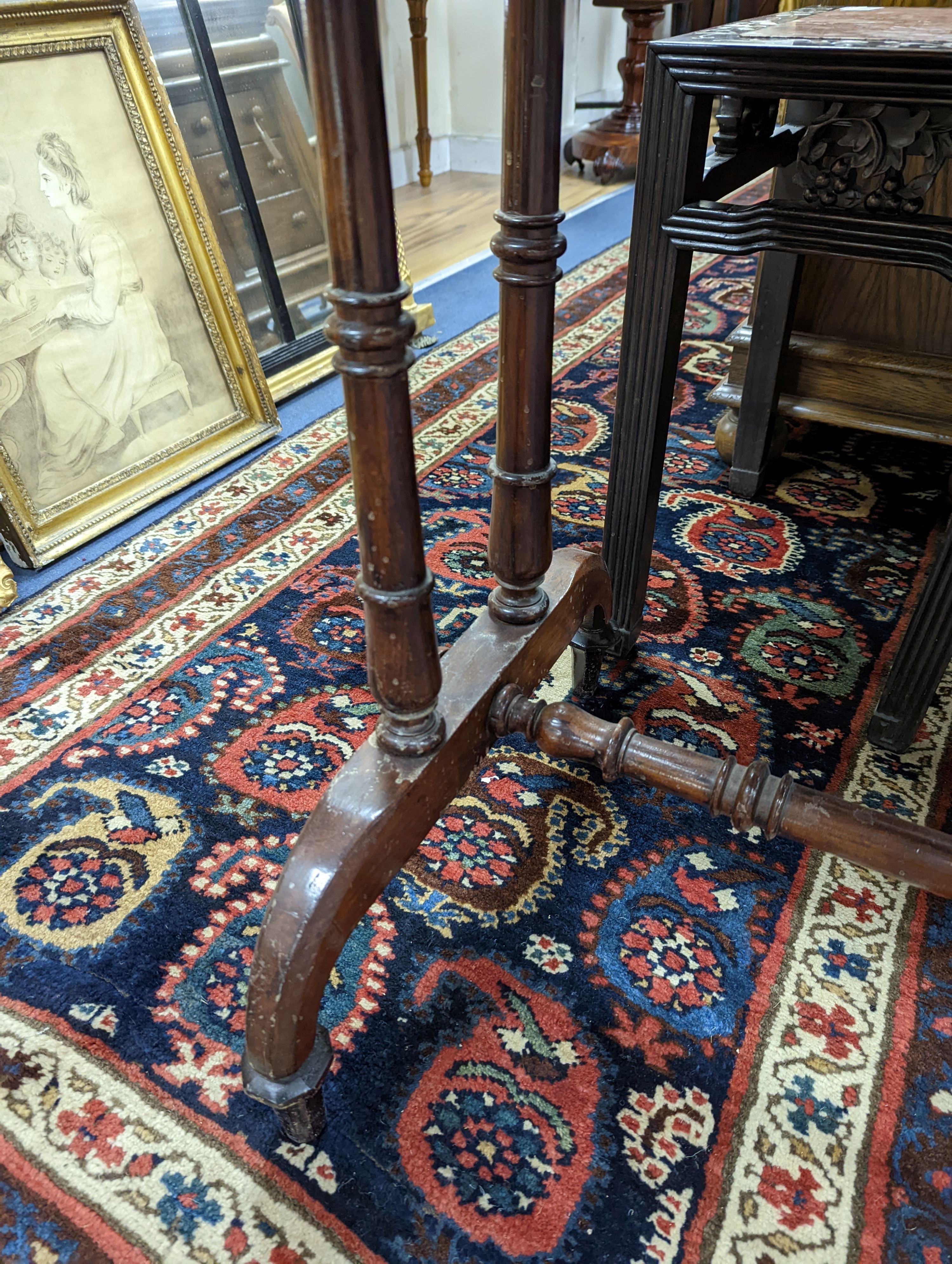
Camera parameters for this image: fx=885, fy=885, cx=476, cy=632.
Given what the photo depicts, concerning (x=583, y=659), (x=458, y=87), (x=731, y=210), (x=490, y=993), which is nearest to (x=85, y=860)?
(x=490, y=993)

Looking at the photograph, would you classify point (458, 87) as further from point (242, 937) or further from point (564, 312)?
point (242, 937)

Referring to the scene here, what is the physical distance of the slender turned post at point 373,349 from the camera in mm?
551

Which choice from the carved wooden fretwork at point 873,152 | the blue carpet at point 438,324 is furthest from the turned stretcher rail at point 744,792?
the carved wooden fretwork at point 873,152

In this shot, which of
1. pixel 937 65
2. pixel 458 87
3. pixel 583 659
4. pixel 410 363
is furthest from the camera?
pixel 458 87

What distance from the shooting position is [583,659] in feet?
4.06

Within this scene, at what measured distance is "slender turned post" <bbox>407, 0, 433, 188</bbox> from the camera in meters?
3.55

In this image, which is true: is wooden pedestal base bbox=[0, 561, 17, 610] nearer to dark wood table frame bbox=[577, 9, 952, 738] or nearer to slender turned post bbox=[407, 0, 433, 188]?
dark wood table frame bbox=[577, 9, 952, 738]

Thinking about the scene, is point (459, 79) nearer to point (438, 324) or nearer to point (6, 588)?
point (438, 324)

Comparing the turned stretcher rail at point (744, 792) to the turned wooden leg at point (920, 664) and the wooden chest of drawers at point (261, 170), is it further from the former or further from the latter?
the wooden chest of drawers at point (261, 170)

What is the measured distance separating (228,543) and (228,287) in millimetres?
639

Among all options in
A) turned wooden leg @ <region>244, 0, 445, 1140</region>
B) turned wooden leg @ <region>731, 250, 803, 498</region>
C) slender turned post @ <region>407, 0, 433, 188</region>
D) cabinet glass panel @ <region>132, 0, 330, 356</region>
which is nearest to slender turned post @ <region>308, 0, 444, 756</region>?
turned wooden leg @ <region>244, 0, 445, 1140</region>

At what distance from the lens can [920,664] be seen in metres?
1.10

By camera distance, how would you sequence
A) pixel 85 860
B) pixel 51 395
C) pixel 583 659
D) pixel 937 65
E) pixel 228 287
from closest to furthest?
pixel 937 65 < pixel 85 860 < pixel 583 659 < pixel 51 395 < pixel 228 287

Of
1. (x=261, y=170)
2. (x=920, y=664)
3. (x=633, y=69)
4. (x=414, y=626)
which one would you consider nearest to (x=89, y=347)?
(x=261, y=170)
